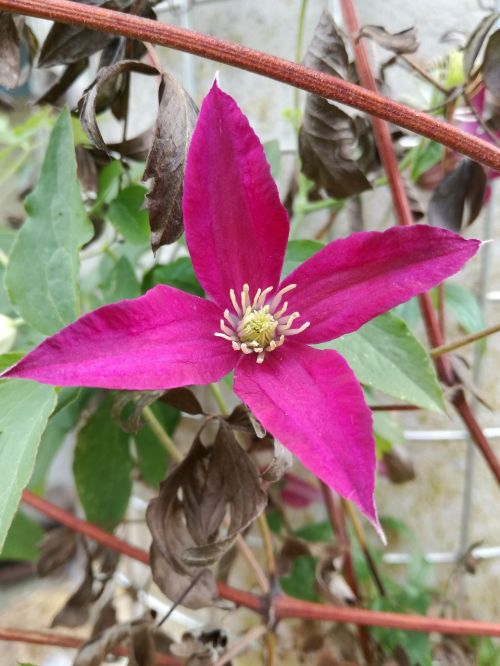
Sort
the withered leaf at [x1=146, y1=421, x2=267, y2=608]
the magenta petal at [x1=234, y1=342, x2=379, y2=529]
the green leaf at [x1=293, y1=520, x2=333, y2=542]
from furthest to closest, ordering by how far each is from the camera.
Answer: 1. the green leaf at [x1=293, y1=520, x2=333, y2=542]
2. the withered leaf at [x1=146, y1=421, x2=267, y2=608]
3. the magenta petal at [x1=234, y1=342, x2=379, y2=529]

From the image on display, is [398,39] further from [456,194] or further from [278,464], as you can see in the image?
[278,464]

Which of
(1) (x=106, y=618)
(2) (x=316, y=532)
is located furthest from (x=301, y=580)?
(1) (x=106, y=618)

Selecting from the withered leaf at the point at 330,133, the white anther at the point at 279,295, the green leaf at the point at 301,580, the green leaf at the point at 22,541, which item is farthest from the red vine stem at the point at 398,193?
the green leaf at the point at 22,541

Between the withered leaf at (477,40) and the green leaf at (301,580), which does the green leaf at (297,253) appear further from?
the green leaf at (301,580)

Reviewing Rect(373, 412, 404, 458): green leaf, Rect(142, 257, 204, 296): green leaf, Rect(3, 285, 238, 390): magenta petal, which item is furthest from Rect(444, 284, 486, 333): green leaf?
Rect(3, 285, 238, 390): magenta petal

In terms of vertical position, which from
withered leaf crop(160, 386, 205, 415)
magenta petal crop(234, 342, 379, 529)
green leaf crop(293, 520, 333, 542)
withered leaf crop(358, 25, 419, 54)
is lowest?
green leaf crop(293, 520, 333, 542)

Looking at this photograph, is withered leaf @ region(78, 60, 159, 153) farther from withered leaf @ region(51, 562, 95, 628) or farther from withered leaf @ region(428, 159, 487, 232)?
withered leaf @ region(51, 562, 95, 628)
